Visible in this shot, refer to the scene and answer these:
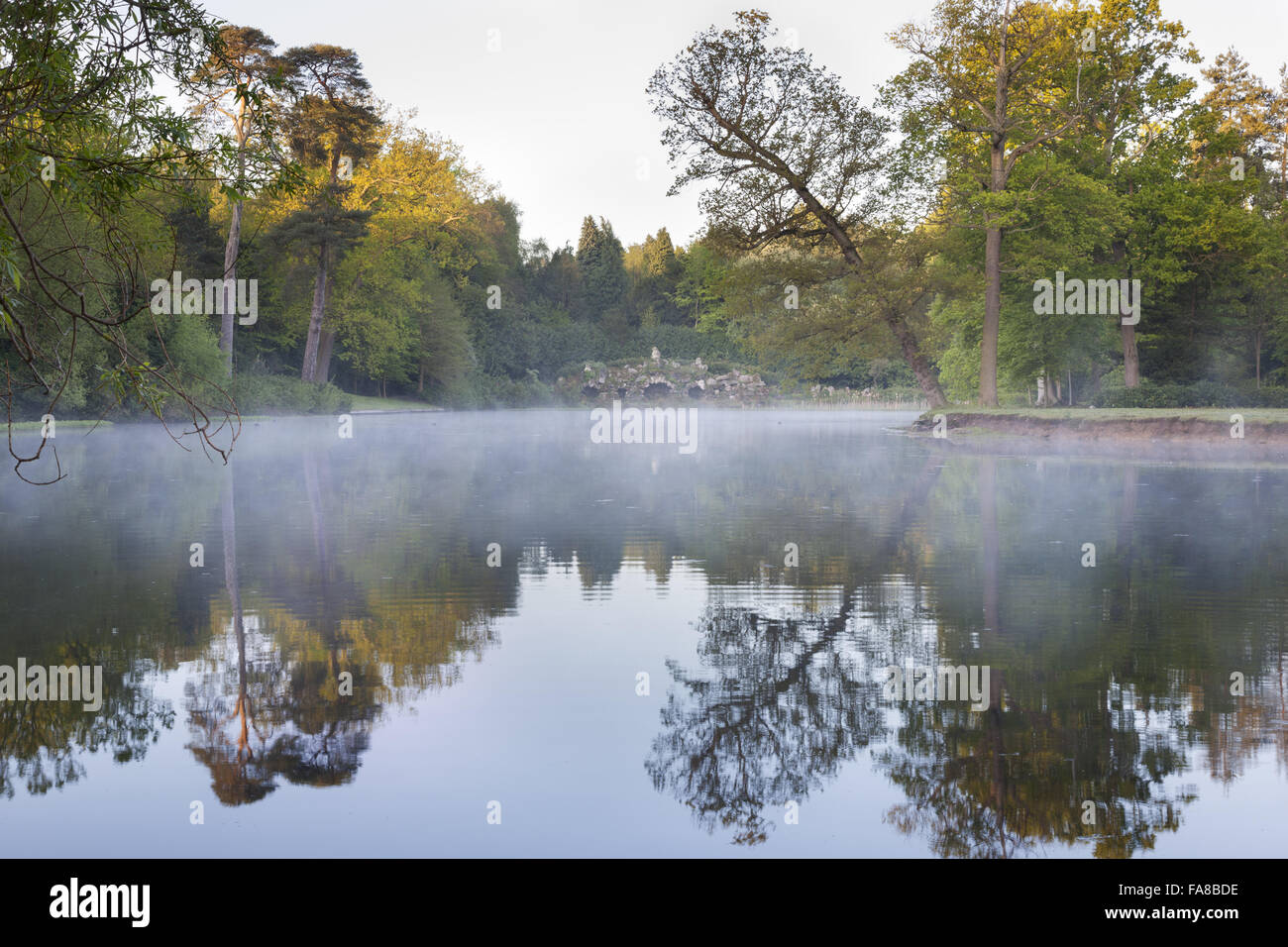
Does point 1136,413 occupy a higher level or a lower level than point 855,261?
lower

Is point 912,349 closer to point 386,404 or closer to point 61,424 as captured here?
point 61,424

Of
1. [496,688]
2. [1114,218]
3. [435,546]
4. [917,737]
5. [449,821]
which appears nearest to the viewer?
[449,821]

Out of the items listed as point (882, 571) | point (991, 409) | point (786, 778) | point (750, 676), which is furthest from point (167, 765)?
point (991, 409)

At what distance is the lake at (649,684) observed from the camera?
15.3 ft

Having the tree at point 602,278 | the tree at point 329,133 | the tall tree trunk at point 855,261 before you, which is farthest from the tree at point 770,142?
the tree at point 602,278

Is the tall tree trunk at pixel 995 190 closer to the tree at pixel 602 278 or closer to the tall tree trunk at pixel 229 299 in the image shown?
the tall tree trunk at pixel 229 299

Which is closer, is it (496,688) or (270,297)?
(496,688)

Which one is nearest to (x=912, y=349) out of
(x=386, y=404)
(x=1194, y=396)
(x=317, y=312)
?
(x=1194, y=396)

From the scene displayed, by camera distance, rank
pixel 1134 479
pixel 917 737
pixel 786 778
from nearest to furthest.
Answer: pixel 786 778
pixel 917 737
pixel 1134 479

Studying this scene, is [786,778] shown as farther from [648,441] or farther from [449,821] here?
[648,441]

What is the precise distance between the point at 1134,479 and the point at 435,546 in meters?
14.9

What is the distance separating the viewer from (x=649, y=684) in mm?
6820

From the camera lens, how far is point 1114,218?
3853cm

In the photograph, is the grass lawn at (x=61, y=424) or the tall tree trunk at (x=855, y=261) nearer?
the grass lawn at (x=61, y=424)
